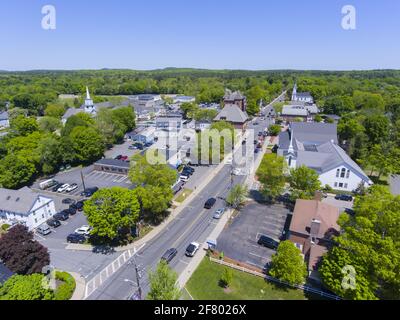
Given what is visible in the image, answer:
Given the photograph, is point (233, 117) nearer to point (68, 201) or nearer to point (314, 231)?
point (68, 201)

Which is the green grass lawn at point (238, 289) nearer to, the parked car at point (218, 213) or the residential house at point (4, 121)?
the parked car at point (218, 213)

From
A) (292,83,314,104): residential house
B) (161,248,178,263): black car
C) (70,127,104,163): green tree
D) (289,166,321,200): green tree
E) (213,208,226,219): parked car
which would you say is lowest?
(161,248,178,263): black car

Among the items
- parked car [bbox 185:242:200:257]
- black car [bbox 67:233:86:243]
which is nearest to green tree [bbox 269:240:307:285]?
parked car [bbox 185:242:200:257]

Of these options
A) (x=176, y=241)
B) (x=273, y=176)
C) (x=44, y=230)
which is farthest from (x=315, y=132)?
(x=44, y=230)

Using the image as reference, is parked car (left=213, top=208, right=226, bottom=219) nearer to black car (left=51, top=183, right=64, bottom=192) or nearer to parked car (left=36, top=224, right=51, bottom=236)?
parked car (left=36, top=224, right=51, bottom=236)

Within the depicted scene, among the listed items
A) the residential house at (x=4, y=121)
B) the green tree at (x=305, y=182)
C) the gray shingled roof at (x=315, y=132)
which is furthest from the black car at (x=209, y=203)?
the residential house at (x=4, y=121)

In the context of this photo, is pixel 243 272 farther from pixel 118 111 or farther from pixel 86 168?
pixel 118 111
